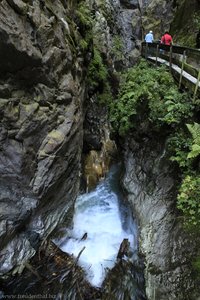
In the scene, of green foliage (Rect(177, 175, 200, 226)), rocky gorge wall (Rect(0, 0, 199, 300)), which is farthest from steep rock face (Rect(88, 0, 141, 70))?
green foliage (Rect(177, 175, 200, 226))

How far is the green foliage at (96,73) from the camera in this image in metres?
14.9

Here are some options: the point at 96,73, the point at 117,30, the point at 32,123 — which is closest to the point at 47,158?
the point at 32,123

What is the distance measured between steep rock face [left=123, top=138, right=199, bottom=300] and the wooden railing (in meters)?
2.38

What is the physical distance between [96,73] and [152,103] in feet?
20.5

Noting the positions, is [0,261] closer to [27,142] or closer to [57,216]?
[57,216]

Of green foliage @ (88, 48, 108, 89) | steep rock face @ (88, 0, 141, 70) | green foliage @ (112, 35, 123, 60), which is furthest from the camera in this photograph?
green foliage @ (112, 35, 123, 60)

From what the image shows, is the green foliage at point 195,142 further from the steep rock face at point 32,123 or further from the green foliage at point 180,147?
the steep rock face at point 32,123

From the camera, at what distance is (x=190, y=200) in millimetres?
6453

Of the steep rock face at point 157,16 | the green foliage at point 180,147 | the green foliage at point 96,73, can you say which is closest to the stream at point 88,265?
the green foliage at point 180,147

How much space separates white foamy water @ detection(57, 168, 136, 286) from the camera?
8445mm

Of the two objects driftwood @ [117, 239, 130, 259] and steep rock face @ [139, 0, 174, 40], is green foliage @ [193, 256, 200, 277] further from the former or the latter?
steep rock face @ [139, 0, 174, 40]

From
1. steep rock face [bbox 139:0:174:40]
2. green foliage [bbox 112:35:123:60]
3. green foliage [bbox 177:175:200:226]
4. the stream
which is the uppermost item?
steep rock face [bbox 139:0:174:40]

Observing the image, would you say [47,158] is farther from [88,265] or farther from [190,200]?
[190,200]

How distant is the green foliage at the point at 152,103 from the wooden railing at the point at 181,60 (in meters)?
0.41
